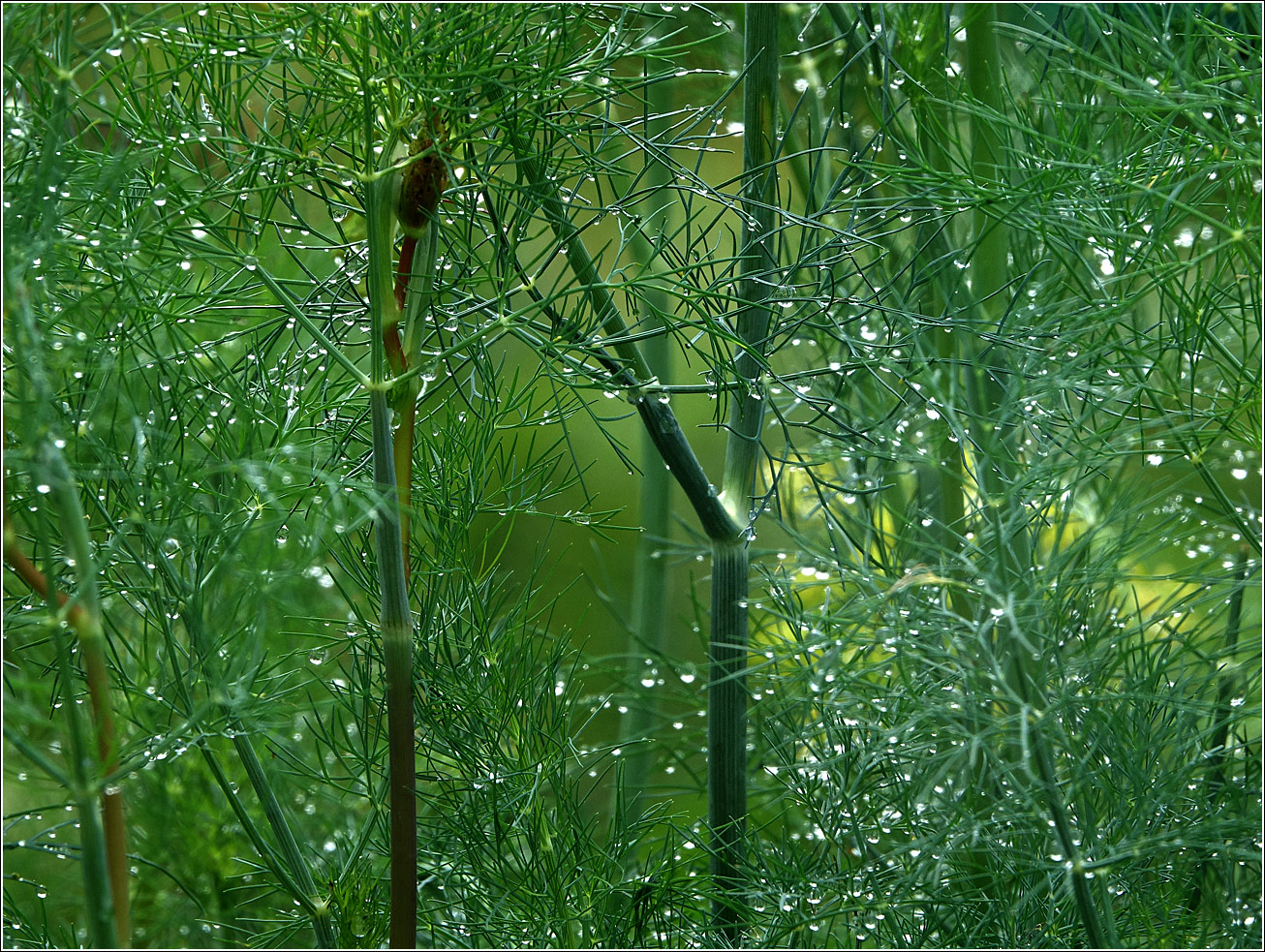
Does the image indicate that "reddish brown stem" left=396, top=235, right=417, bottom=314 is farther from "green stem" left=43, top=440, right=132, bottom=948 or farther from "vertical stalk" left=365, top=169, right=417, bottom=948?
"green stem" left=43, top=440, right=132, bottom=948

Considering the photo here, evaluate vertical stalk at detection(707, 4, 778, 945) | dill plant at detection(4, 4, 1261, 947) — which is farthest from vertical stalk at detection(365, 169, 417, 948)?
vertical stalk at detection(707, 4, 778, 945)

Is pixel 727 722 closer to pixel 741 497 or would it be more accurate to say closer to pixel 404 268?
pixel 741 497

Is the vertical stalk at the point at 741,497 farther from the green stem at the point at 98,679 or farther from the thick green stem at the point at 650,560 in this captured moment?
the green stem at the point at 98,679

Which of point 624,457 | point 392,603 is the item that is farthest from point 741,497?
point 392,603

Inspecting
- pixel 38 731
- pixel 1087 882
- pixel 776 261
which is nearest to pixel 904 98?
pixel 776 261

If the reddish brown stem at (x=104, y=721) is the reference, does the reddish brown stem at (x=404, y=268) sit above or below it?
above

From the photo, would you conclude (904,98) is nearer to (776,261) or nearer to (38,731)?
(776,261)

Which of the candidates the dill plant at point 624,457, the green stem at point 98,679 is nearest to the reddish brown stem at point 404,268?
the dill plant at point 624,457

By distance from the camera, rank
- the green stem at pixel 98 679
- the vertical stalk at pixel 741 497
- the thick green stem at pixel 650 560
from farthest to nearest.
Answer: the thick green stem at pixel 650 560, the vertical stalk at pixel 741 497, the green stem at pixel 98 679

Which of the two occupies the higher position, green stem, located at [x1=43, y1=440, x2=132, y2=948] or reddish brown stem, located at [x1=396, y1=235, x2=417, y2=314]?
reddish brown stem, located at [x1=396, y1=235, x2=417, y2=314]

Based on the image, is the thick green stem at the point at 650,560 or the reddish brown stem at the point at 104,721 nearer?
the reddish brown stem at the point at 104,721

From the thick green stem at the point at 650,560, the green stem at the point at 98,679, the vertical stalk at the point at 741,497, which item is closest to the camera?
the green stem at the point at 98,679

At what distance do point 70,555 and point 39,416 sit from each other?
7 cm

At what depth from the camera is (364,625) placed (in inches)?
18.6
